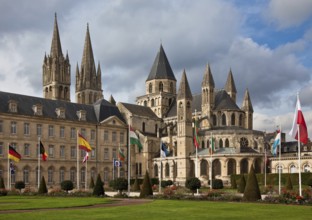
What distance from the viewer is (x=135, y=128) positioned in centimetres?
9062

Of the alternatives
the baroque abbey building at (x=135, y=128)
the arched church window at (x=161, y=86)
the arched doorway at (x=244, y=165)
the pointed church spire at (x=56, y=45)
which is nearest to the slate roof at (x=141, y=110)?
the baroque abbey building at (x=135, y=128)

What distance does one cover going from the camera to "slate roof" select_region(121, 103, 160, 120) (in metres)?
91.9

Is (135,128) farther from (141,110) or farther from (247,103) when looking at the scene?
(247,103)

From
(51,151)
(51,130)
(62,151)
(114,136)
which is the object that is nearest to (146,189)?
(51,151)

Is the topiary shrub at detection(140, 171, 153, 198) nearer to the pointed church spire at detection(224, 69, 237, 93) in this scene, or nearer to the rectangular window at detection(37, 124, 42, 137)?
the rectangular window at detection(37, 124, 42, 137)

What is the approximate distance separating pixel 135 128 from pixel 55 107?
707 inches

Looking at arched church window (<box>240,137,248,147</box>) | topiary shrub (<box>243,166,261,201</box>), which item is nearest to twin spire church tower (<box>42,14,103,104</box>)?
arched church window (<box>240,137,248,147</box>)

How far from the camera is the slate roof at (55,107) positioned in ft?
235

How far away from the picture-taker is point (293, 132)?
37.9 metres

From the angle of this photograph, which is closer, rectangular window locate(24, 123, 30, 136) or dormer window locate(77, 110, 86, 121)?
rectangular window locate(24, 123, 30, 136)

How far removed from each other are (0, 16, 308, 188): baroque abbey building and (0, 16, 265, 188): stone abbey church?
0.45 ft

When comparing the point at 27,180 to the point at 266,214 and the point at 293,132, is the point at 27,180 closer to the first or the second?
the point at 293,132

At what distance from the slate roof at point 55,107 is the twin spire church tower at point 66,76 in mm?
20117

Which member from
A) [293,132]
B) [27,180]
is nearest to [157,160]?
[27,180]
